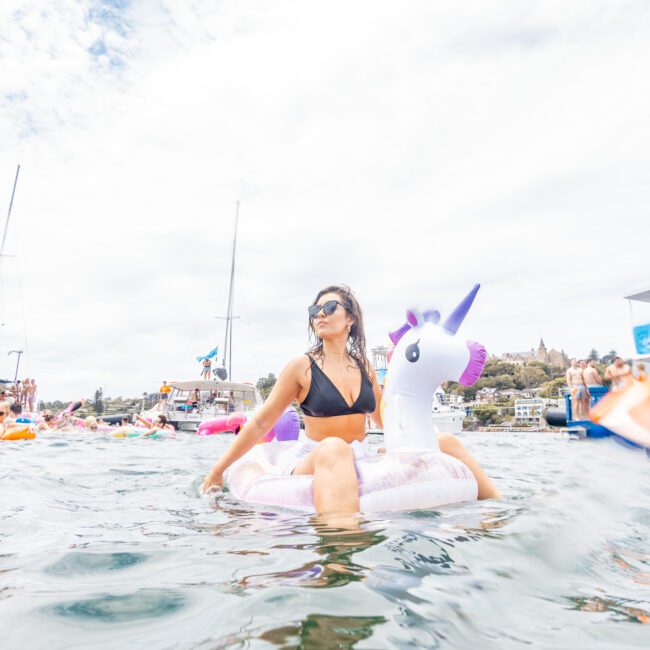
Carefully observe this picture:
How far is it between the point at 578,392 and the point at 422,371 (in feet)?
27.2

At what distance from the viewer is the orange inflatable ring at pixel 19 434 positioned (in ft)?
31.9

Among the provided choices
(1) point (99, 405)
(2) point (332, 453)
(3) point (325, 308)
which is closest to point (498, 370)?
(1) point (99, 405)

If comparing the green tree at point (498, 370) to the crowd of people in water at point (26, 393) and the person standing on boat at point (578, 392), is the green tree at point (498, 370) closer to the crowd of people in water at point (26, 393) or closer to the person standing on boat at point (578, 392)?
the crowd of people in water at point (26, 393)

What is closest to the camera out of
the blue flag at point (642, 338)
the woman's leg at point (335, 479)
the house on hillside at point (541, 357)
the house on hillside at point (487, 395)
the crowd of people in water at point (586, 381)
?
the woman's leg at point (335, 479)

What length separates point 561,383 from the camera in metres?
75.5

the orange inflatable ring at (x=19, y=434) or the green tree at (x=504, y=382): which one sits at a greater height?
the green tree at (x=504, y=382)

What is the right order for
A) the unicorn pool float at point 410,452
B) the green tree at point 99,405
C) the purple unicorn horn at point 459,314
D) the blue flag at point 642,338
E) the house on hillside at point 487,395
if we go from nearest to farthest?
the unicorn pool float at point 410,452 < the purple unicorn horn at point 459,314 < the blue flag at point 642,338 < the green tree at point 99,405 < the house on hillside at point 487,395

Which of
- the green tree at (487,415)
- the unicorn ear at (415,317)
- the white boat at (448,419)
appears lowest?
the green tree at (487,415)

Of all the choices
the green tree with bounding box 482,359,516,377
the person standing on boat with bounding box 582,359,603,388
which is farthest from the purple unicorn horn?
the green tree with bounding box 482,359,516,377

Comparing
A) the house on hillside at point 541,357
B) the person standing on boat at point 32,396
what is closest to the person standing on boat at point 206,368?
the person standing on boat at point 32,396

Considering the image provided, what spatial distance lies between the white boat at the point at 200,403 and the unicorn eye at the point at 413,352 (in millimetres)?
16978

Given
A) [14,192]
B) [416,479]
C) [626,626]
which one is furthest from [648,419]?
[14,192]

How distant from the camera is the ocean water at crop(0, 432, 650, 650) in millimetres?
1127

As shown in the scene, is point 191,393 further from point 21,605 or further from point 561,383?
point 561,383
